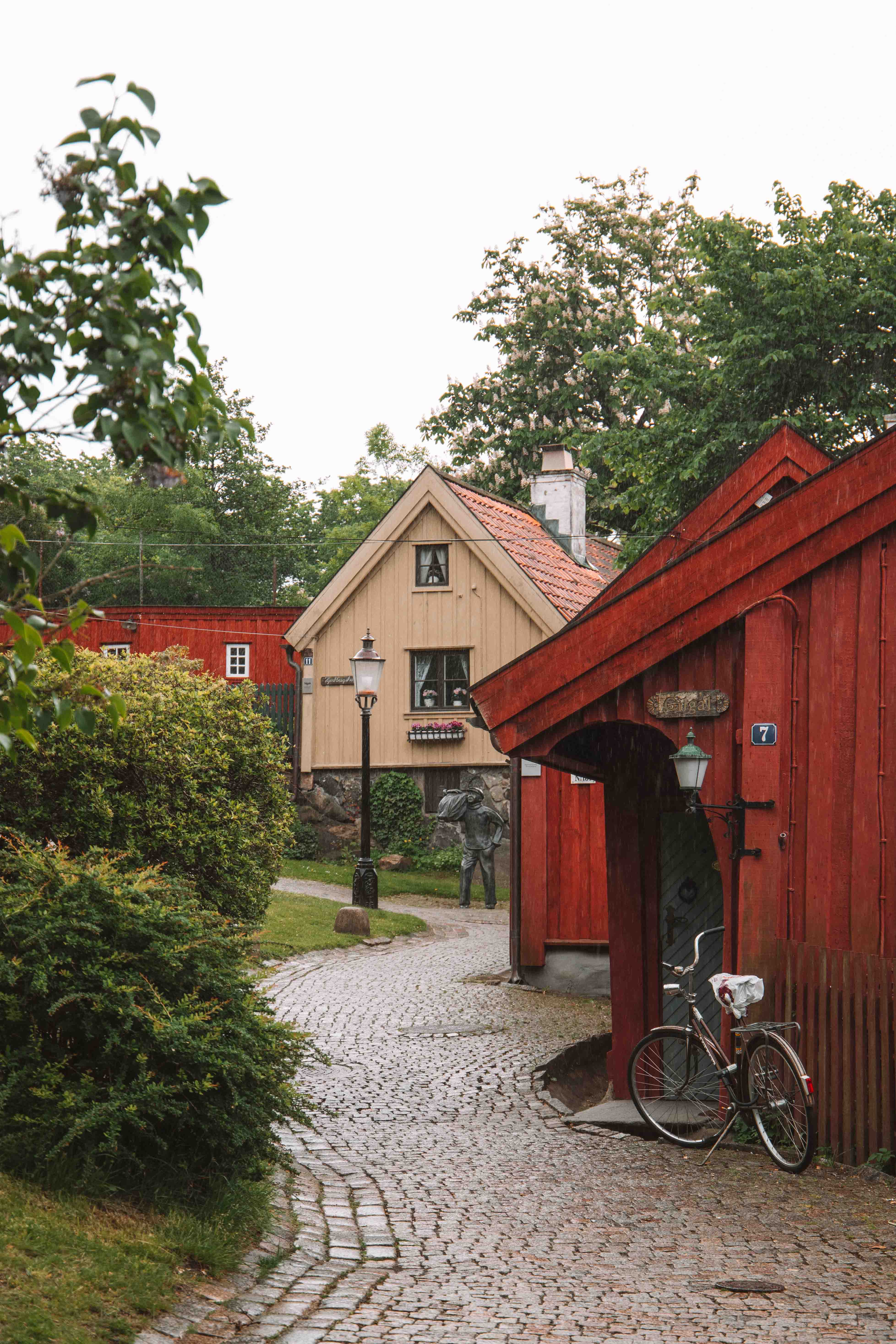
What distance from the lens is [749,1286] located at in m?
6.08

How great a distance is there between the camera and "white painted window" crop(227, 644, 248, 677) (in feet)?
131

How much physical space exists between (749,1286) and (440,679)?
25277 mm

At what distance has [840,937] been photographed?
8.84m

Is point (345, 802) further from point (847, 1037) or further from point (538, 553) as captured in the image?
point (847, 1037)

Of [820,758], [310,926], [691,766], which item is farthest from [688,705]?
[310,926]

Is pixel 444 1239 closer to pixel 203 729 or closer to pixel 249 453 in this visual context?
pixel 203 729

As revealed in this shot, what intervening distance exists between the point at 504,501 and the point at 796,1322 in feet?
85.0

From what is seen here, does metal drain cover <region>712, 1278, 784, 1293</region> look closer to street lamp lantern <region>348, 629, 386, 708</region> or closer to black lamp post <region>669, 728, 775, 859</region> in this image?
black lamp post <region>669, 728, 775, 859</region>

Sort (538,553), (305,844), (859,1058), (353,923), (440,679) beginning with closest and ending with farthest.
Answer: (859,1058), (353,923), (538,553), (305,844), (440,679)

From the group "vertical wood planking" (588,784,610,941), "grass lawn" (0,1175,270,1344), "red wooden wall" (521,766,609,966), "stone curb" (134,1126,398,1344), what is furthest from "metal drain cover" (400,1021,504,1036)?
"grass lawn" (0,1175,270,1344)

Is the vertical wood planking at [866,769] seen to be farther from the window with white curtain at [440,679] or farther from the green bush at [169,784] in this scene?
the window with white curtain at [440,679]

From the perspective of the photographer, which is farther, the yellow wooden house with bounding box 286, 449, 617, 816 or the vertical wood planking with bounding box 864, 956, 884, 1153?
the yellow wooden house with bounding box 286, 449, 617, 816

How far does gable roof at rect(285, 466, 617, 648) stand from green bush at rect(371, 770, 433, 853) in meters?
3.85

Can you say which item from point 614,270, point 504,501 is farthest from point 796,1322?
point 614,270
